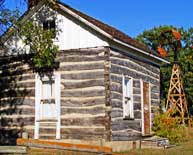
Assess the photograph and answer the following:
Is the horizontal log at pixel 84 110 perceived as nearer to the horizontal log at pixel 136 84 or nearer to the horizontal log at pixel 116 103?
the horizontal log at pixel 116 103

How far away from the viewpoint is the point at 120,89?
20.7 meters

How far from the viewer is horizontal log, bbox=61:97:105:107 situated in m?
19.6

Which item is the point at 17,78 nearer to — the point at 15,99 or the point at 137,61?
the point at 15,99

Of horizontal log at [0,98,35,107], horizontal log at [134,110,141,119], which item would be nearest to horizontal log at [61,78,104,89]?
horizontal log at [0,98,35,107]

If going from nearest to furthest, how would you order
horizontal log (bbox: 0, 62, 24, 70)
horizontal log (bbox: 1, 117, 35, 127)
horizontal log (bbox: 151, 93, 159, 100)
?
horizontal log (bbox: 1, 117, 35, 127) < horizontal log (bbox: 0, 62, 24, 70) < horizontal log (bbox: 151, 93, 159, 100)

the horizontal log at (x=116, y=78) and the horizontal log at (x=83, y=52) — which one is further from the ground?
the horizontal log at (x=83, y=52)

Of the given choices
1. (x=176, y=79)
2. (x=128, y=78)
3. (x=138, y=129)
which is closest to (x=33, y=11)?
(x=128, y=78)

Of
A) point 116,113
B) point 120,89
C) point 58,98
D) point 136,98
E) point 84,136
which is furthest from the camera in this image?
point 136,98

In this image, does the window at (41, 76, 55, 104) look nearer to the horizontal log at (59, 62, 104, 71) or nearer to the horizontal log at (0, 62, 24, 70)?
the horizontal log at (59, 62, 104, 71)

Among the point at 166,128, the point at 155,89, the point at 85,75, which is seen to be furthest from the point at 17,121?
the point at 155,89

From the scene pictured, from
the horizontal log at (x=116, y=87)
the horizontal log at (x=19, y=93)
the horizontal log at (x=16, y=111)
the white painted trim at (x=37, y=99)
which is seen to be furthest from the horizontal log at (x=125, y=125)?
the horizontal log at (x=19, y=93)

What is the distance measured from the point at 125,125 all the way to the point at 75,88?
2996 mm

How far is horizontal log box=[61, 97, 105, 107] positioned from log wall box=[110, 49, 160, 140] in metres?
0.59

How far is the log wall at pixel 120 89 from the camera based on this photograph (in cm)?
2009
